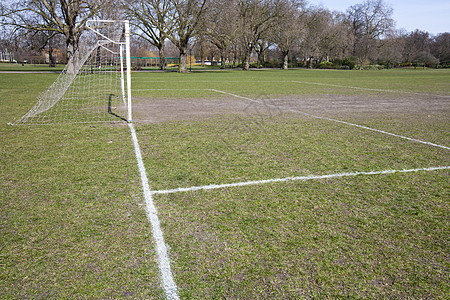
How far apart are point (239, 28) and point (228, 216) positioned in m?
44.9

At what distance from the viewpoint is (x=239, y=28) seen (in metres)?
45.0

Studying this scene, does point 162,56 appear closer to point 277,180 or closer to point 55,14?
point 55,14

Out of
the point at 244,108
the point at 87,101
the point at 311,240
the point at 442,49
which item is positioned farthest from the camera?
the point at 442,49

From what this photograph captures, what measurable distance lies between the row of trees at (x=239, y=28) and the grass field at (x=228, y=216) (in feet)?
60.2

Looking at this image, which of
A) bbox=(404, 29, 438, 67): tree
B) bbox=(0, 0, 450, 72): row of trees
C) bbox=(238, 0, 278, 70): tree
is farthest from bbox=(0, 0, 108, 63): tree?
bbox=(404, 29, 438, 67): tree

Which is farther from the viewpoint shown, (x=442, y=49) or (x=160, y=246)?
(x=442, y=49)

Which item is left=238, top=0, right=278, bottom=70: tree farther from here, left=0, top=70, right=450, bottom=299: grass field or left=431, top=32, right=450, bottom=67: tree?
left=431, top=32, right=450, bottom=67: tree

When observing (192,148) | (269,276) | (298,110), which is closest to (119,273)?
(269,276)

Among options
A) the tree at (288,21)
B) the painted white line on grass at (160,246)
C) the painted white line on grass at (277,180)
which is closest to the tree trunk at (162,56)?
the tree at (288,21)

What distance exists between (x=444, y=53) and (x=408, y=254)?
103 metres

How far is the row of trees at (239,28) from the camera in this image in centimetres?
3353

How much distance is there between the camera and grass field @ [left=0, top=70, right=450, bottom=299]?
8.38 feet

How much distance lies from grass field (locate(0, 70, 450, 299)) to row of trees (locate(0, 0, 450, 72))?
18.4m

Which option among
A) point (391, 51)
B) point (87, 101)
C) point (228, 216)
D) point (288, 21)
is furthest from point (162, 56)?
point (228, 216)
